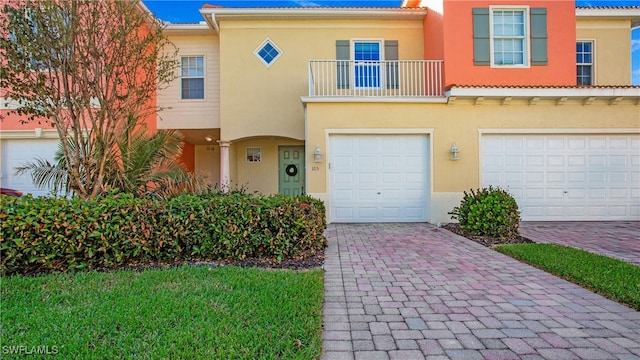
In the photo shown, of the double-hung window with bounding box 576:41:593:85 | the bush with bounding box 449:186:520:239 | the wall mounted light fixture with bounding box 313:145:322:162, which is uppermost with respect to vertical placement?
the double-hung window with bounding box 576:41:593:85

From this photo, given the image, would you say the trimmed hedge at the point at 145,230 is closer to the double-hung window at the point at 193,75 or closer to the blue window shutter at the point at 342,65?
the blue window shutter at the point at 342,65

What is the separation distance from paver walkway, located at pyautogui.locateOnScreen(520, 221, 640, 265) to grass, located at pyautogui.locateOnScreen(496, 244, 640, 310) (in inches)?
23.7

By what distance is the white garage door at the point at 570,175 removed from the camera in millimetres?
8984

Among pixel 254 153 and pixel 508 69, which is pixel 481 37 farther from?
pixel 254 153

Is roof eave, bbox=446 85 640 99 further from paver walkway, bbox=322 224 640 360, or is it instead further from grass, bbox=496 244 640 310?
paver walkway, bbox=322 224 640 360

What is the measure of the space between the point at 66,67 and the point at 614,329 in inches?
298

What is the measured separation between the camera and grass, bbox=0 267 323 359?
2.45 metres

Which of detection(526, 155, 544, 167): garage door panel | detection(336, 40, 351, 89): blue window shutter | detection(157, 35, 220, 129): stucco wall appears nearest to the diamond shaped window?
detection(157, 35, 220, 129): stucco wall

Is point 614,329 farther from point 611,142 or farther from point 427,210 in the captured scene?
point 611,142

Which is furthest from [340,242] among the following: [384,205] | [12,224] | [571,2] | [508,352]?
[571,2]

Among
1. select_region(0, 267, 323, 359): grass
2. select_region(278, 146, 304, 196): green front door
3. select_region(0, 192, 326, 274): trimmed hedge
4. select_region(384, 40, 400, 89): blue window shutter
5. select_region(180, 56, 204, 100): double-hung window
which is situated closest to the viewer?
select_region(0, 267, 323, 359): grass

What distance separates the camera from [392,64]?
1005cm

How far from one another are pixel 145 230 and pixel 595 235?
8.96 meters

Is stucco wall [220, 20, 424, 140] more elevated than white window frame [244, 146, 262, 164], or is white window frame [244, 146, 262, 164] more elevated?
stucco wall [220, 20, 424, 140]
